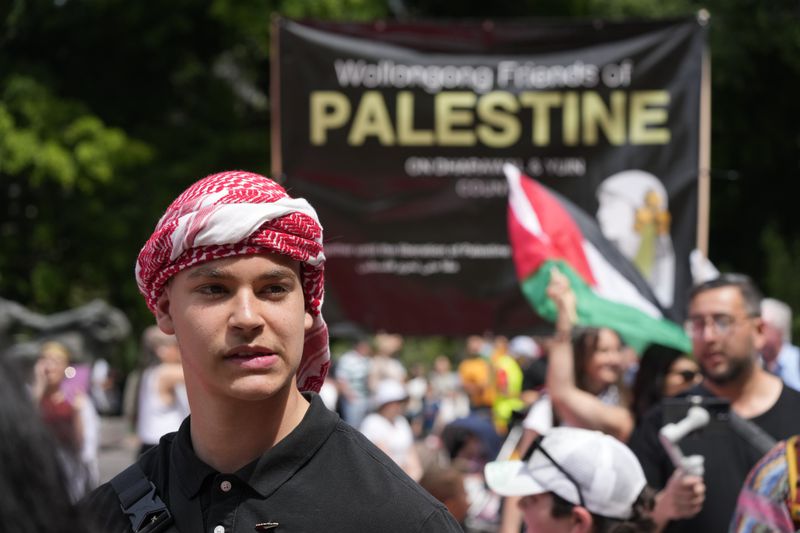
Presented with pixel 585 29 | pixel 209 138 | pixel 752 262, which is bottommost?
pixel 752 262

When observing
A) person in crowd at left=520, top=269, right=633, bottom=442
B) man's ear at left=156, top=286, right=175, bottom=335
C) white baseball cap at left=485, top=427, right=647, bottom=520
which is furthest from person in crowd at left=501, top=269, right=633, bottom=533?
man's ear at left=156, top=286, right=175, bottom=335

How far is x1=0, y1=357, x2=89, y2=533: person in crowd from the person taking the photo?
1571 millimetres

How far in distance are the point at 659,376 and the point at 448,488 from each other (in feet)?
4.44

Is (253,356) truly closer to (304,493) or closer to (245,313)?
(245,313)

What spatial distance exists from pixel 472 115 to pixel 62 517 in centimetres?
677

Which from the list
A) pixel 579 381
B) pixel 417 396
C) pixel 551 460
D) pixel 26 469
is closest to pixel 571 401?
pixel 579 381

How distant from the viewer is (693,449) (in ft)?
17.2

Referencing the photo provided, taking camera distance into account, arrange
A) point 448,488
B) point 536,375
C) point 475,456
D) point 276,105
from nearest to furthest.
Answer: point 448,488 → point 276,105 → point 475,456 → point 536,375

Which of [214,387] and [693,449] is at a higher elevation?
[214,387]

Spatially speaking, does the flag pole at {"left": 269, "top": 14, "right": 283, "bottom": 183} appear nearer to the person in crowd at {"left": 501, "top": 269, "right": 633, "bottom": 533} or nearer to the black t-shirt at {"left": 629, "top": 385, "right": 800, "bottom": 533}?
the person in crowd at {"left": 501, "top": 269, "right": 633, "bottom": 533}

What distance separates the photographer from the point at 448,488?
261 inches

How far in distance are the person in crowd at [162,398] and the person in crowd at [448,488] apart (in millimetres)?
4151

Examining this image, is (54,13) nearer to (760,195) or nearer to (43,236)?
(43,236)

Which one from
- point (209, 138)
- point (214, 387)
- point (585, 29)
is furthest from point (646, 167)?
point (209, 138)
